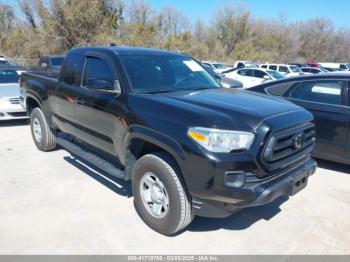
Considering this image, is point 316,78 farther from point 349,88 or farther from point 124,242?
point 124,242

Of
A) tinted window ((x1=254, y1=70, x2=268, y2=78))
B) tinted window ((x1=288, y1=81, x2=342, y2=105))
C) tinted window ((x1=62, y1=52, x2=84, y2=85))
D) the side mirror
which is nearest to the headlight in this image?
the side mirror

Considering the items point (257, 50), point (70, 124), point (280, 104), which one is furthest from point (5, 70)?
point (257, 50)

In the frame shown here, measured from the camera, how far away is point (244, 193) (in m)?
2.72

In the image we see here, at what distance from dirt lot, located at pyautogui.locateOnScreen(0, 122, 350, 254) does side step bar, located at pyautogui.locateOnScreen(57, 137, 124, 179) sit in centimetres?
41

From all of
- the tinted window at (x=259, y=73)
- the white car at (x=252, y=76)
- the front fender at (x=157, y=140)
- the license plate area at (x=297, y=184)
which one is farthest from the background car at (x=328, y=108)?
the tinted window at (x=259, y=73)

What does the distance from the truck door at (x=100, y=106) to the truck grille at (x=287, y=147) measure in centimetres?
151

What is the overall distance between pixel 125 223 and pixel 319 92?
367 cm

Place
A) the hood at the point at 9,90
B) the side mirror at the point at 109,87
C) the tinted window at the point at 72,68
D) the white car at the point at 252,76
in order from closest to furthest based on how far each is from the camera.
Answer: the side mirror at the point at 109,87, the tinted window at the point at 72,68, the hood at the point at 9,90, the white car at the point at 252,76

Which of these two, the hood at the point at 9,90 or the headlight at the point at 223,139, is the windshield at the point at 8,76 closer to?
the hood at the point at 9,90

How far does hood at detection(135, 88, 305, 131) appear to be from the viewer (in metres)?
2.83

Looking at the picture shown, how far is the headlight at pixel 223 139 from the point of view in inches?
108

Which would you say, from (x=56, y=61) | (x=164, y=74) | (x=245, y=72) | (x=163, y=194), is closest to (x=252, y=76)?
(x=245, y=72)

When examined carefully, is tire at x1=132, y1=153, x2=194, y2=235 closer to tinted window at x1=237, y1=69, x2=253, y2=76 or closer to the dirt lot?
the dirt lot

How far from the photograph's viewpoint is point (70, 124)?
4.75 metres
